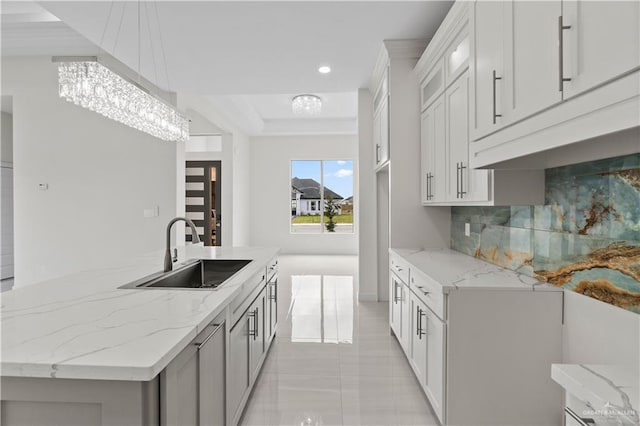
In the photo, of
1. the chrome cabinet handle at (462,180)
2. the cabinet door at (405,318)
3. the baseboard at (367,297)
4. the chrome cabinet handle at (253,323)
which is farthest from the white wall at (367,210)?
the chrome cabinet handle at (253,323)

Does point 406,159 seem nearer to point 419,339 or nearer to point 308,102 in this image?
point 419,339

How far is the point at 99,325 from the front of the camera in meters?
1.19

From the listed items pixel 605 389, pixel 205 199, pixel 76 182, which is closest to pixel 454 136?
pixel 605 389

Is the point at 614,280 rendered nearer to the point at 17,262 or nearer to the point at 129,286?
the point at 129,286

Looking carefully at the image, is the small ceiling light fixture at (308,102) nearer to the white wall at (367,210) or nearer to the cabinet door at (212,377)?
the white wall at (367,210)

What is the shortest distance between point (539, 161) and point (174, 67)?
389 centimetres

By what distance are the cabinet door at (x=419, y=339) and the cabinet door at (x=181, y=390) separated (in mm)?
1468

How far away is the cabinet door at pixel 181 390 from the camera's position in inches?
40.2

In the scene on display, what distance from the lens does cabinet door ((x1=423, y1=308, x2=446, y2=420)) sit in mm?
1871

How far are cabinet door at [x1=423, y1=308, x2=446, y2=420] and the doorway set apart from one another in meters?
6.34

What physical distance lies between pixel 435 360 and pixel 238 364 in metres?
1.13

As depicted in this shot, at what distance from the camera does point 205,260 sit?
265cm

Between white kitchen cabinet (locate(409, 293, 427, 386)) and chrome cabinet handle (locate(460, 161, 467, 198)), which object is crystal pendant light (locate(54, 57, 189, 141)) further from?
white kitchen cabinet (locate(409, 293, 427, 386))

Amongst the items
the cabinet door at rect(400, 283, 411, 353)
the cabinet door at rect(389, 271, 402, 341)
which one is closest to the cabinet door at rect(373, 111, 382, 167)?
the cabinet door at rect(389, 271, 402, 341)
